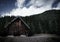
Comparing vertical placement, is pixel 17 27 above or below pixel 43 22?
below

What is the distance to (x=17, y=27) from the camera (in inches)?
142

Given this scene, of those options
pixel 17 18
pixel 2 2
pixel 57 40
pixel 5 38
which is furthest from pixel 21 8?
pixel 57 40

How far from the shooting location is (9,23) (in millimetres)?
3578

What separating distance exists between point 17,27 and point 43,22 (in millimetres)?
647

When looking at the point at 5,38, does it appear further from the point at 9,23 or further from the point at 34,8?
the point at 34,8

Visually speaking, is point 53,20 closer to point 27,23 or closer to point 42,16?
point 42,16

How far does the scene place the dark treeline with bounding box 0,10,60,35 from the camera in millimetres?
3559

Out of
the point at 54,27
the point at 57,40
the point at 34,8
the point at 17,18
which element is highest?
the point at 34,8

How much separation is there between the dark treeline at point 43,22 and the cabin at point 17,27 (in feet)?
0.27

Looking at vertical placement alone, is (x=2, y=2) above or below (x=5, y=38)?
above

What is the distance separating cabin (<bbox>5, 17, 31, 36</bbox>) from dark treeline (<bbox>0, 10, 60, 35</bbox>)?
83mm

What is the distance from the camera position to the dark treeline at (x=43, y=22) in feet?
11.7

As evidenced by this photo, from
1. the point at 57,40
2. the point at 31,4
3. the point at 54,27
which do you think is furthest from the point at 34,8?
the point at 57,40

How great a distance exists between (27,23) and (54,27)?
25.9 inches
